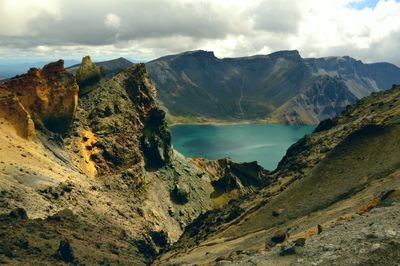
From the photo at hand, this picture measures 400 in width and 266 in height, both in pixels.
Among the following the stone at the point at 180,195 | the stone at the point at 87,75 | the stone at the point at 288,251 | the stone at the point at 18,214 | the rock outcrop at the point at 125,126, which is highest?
the stone at the point at 87,75

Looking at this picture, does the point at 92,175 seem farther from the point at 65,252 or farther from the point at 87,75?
the point at 65,252

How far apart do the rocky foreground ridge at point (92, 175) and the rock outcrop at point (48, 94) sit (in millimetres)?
255

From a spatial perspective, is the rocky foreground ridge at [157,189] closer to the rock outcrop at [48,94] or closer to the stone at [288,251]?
the stone at [288,251]

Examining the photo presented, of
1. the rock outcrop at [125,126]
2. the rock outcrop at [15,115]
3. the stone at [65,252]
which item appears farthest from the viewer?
the rock outcrop at [125,126]

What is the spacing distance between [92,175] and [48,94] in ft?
80.6

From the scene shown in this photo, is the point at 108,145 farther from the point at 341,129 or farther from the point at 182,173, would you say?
the point at 341,129

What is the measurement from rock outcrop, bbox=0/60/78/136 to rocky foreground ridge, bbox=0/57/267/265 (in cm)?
25

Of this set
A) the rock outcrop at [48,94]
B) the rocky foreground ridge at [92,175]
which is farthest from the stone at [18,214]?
the rock outcrop at [48,94]

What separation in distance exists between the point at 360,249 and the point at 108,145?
101 m

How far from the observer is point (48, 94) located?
406ft

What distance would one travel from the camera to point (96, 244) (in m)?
84.4

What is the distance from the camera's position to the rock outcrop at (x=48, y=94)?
120 metres

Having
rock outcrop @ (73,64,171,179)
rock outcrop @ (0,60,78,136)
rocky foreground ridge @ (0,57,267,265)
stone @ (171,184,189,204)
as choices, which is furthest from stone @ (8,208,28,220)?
stone @ (171,184,189,204)

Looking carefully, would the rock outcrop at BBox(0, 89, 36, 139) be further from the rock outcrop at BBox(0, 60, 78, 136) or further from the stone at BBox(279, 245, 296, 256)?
the stone at BBox(279, 245, 296, 256)
